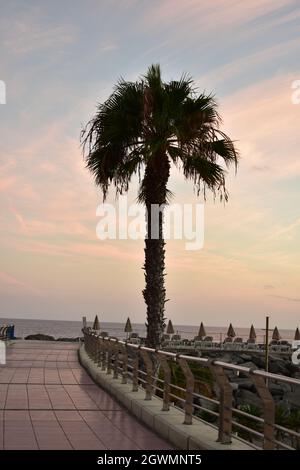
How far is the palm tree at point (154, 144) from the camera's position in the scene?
1762 centimetres

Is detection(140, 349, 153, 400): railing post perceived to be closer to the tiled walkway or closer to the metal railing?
the metal railing

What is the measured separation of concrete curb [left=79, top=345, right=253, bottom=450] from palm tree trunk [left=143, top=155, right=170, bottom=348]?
9.34ft

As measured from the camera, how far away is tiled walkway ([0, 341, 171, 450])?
9.13 meters

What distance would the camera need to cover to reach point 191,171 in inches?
723

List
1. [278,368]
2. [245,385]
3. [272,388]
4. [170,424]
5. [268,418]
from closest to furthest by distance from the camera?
[268,418] < [170,424] < [245,385] < [272,388] < [278,368]

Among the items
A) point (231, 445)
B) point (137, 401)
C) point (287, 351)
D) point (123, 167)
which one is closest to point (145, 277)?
point (123, 167)

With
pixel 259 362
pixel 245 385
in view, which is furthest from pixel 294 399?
pixel 259 362

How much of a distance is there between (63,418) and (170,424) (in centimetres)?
245

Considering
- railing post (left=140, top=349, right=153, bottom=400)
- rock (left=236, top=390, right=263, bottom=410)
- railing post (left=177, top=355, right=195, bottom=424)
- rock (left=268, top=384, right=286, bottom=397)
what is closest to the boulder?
rock (left=268, top=384, right=286, bottom=397)

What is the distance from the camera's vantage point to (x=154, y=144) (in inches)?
675

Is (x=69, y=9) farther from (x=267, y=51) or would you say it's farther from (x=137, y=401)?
(x=137, y=401)

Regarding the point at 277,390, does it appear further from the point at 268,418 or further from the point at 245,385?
the point at 268,418

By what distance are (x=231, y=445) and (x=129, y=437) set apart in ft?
6.81
